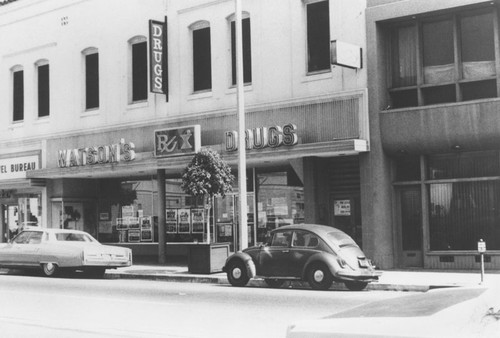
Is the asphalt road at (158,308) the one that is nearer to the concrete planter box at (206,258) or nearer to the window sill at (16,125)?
the concrete planter box at (206,258)

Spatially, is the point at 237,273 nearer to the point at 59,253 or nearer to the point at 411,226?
the point at 411,226

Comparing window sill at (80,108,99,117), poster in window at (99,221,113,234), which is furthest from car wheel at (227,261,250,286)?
window sill at (80,108,99,117)

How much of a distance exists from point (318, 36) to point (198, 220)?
8.23m

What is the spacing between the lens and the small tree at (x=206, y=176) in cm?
1897

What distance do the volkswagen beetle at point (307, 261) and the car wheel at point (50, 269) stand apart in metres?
6.24

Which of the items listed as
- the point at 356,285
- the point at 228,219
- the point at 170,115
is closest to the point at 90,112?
the point at 170,115

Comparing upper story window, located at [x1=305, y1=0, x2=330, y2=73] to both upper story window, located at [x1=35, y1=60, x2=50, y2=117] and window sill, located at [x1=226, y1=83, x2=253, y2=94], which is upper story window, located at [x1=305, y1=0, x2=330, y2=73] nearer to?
window sill, located at [x1=226, y1=83, x2=253, y2=94]

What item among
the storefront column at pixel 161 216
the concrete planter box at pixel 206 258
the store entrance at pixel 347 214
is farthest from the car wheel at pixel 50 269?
the store entrance at pixel 347 214

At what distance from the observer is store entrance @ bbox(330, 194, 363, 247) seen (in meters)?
20.4

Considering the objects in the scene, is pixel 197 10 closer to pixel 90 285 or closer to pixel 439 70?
pixel 439 70

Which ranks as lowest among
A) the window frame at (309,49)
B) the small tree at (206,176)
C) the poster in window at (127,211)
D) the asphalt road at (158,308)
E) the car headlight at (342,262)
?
the asphalt road at (158,308)

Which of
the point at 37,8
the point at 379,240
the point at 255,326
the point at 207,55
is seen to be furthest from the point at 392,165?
the point at 37,8

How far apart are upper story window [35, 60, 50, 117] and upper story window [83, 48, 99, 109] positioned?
2505 millimetres

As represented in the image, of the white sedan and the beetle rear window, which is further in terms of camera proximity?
the beetle rear window
